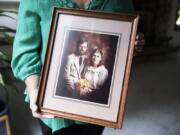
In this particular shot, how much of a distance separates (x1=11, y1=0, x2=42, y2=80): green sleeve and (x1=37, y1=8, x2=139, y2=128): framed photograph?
7cm

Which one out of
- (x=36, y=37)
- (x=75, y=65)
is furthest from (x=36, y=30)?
(x=75, y=65)

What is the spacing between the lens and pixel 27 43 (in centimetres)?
89

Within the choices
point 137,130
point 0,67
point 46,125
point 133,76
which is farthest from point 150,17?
point 46,125

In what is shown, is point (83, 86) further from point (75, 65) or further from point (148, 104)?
point (148, 104)

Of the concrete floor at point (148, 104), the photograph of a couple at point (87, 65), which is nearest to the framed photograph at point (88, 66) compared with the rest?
the photograph of a couple at point (87, 65)

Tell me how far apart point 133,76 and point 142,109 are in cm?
58

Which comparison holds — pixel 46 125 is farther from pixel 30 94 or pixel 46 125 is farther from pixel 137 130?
pixel 137 130

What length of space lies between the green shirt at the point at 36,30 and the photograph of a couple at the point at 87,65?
79 mm

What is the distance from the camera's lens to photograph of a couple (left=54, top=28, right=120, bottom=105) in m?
0.82

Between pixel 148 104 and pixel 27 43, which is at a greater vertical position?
pixel 27 43

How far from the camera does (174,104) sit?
8.57 ft

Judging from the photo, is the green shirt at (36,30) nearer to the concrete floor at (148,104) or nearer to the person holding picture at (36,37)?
the person holding picture at (36,37)

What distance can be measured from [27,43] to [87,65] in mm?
193

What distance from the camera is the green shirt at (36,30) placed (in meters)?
0.86
